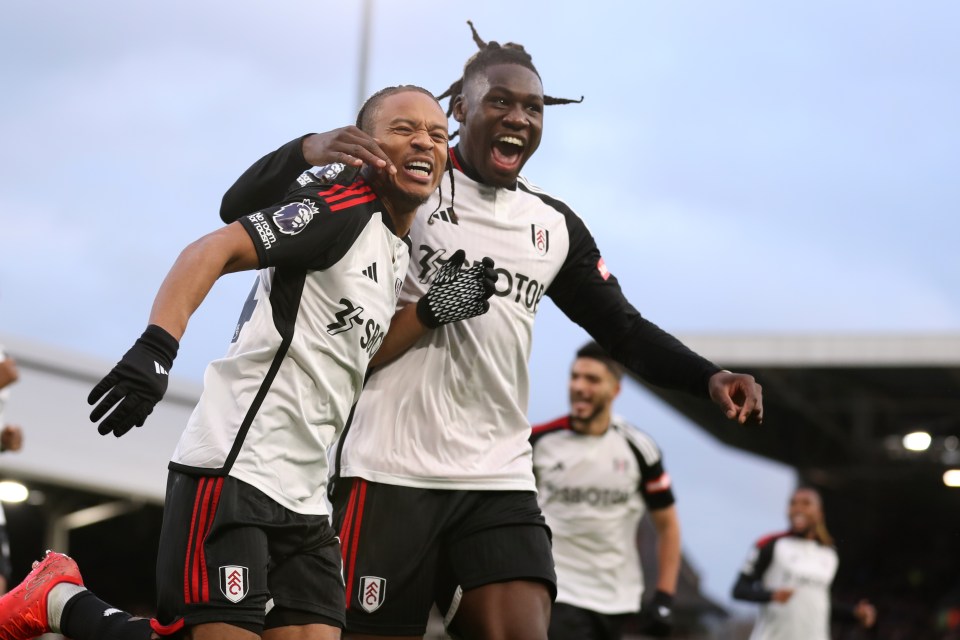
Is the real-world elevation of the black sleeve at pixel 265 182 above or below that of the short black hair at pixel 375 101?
below

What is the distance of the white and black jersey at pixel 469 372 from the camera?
16.7 feet

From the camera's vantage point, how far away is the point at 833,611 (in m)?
13.4

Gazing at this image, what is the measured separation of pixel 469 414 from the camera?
516 centimetres

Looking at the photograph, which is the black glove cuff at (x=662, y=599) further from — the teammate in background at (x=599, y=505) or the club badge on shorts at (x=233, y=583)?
the club badge on shorts at (x=233, y=583)

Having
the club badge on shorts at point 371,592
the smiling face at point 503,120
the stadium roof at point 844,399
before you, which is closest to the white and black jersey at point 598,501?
the club badge on shorts at point 371,592

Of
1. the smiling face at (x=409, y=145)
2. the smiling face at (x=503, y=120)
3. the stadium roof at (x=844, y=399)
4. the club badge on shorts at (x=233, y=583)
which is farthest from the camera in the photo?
the stadium roof at (x=844, y=399)

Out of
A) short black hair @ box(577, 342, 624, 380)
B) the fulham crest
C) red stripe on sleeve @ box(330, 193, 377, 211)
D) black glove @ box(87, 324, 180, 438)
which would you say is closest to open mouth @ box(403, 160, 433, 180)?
red stripe on sleeve @ box(330, 193, 377, 211)

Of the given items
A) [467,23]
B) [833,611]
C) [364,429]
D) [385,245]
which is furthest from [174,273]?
[833,611]

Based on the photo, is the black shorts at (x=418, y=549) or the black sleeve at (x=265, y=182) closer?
the black sleeve at (x=265, y=182)

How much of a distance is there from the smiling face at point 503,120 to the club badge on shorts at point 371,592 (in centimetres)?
147

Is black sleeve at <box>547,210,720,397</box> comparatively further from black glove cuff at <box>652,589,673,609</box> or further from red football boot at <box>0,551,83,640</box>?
black glove cuff at <box>652,589,673,609</box>

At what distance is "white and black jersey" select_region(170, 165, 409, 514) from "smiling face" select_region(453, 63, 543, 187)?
89 centimetres

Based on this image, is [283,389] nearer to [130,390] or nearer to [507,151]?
[130,390]

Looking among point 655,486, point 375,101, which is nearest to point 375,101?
point 375,101
